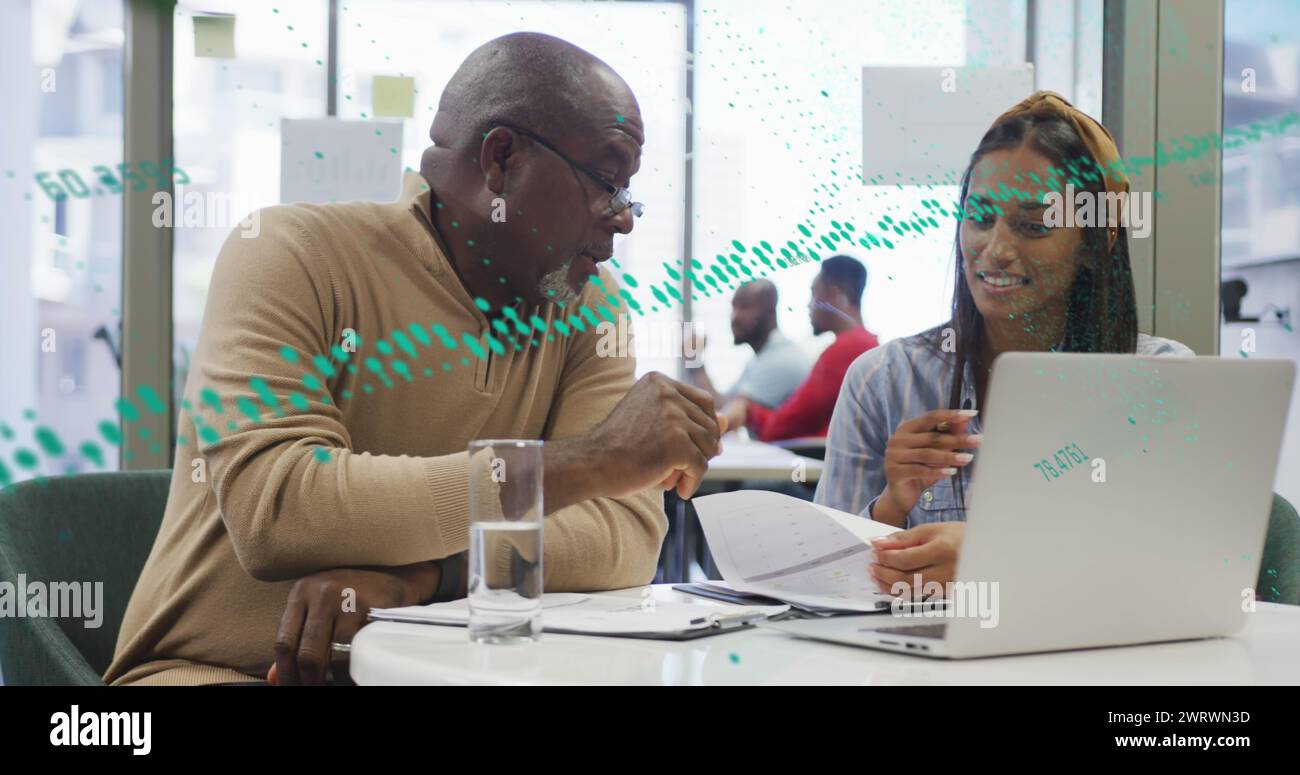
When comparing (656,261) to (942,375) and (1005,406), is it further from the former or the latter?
(1005,406)

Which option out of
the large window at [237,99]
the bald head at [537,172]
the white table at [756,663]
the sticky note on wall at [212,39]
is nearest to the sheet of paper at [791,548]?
the white table at [756,663]

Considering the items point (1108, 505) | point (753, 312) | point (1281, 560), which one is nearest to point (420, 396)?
point (753, 312)

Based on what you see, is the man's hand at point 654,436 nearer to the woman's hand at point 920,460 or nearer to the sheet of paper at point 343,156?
the woman's hand at point 920,460

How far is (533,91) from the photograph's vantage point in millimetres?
1293

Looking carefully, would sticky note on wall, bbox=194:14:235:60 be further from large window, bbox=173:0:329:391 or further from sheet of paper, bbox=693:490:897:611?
sheet of paper, bbox=693:490:897:611

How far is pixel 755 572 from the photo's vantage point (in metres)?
1.00

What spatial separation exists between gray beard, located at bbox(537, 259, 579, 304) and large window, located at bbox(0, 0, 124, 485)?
20.2 inches

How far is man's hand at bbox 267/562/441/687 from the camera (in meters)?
0.94

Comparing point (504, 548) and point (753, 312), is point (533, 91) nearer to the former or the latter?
point (753, 312)

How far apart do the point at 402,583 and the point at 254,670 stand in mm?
233

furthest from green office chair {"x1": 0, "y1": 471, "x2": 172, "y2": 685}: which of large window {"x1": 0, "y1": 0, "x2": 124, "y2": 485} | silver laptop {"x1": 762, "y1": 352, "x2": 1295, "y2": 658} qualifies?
A: silver laptop {"x1": 762, "y1": 352, "x2": 1295, "y2": 658}

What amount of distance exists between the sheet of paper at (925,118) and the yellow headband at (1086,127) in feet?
0.26

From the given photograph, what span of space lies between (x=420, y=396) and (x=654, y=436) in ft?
1.07

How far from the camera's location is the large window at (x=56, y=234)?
3.51 feet
